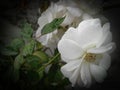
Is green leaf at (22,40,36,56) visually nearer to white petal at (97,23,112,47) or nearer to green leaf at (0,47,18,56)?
green leaf at (0,47,18,56)

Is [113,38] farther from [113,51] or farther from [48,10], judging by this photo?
[48,10]

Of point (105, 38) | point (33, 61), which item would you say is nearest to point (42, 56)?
point (33, 61)

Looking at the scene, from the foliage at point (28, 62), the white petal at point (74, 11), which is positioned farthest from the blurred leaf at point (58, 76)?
the white petal at point (74, 11)

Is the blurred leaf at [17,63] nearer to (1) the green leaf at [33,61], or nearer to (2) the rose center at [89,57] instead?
(1) the green leaf at [33,61]

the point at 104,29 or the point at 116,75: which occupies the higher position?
the point at 104,29

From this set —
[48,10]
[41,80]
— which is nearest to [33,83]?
[41,80]

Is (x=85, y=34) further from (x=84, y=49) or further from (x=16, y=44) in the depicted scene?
(x=16, y=44)

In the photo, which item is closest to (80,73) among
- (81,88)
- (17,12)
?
(81,88)
